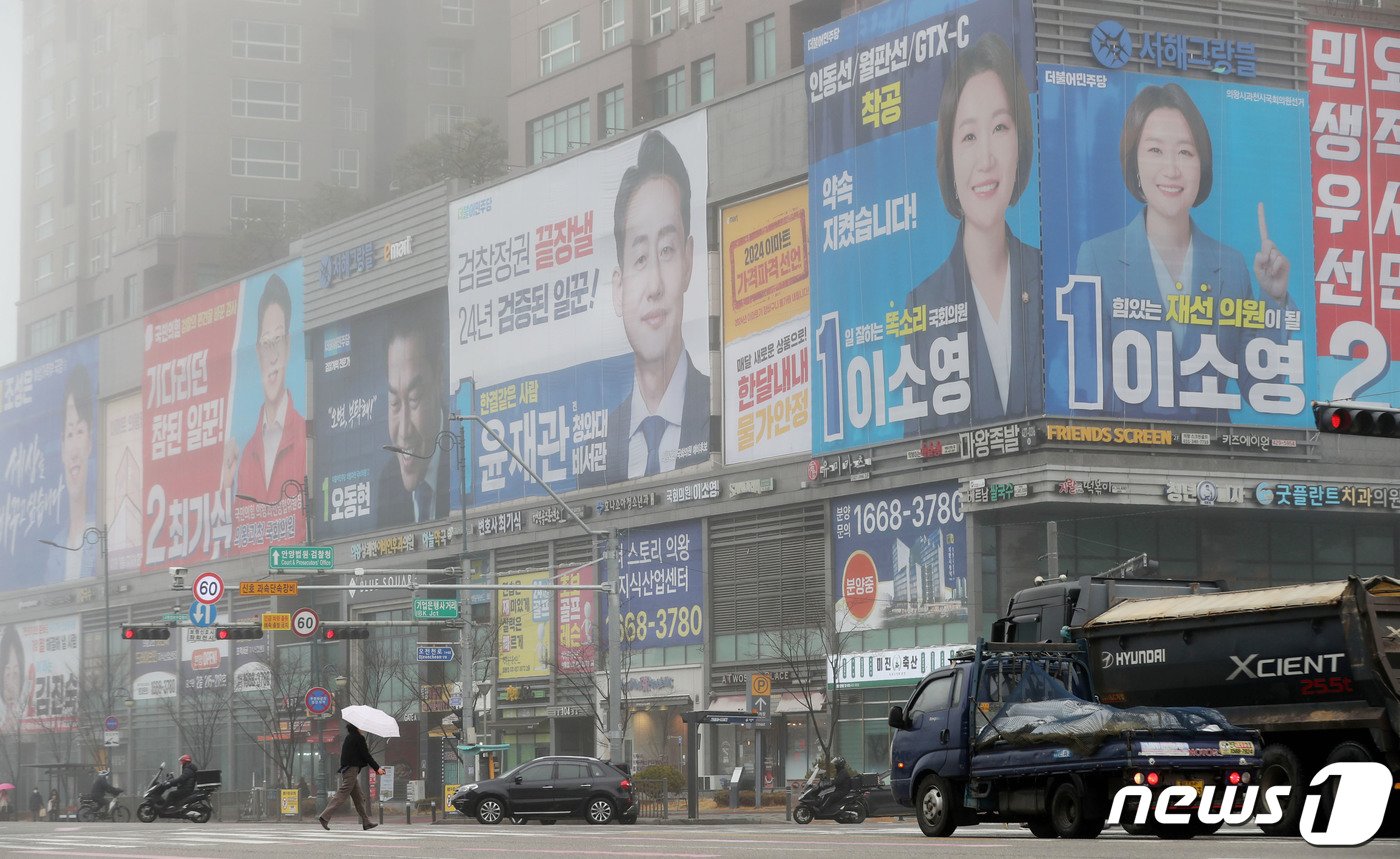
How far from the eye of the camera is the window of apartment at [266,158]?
132m

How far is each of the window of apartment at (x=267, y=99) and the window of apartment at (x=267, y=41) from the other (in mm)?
1610

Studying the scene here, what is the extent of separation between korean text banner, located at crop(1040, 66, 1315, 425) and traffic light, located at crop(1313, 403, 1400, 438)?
32.1 meters

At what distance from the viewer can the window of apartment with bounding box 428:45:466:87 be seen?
143875mm

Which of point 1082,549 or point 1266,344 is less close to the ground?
point 1266,344

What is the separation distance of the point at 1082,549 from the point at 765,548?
518 inches

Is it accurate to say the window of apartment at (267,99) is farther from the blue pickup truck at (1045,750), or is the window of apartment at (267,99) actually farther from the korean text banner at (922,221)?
the blue pickup truck at (1045,750)

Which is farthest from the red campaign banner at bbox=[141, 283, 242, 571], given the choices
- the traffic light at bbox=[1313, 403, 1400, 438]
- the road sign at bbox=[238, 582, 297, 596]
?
the traffic light at bbox=[1313, 403, 1400, 438]

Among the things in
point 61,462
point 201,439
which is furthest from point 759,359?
point 61,462

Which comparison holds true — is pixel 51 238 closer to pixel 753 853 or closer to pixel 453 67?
pixel 453 67

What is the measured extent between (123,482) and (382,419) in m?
29.7

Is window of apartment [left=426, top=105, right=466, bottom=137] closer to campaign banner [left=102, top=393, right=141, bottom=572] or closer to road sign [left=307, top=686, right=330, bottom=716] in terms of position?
campaign banner [left=102, top=393, right=141, bottom=572]

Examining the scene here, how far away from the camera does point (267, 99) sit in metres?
134

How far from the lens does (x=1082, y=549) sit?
6925cm

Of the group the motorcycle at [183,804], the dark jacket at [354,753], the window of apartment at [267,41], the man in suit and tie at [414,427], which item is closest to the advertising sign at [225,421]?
the man in suit and tie at [414,427]
